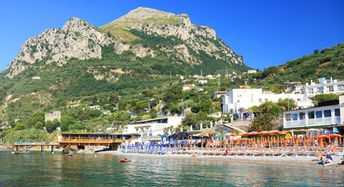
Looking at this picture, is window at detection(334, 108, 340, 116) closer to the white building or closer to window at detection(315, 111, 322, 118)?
window at detection(315, 111, 322, 118)

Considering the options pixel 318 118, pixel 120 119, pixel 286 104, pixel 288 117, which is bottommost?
pixel 318 118

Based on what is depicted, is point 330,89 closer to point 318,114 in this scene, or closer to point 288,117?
point 288,117

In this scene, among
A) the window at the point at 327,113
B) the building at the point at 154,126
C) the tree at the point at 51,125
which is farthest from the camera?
the tree at the point at 51,125

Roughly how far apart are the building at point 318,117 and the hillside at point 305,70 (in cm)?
5439

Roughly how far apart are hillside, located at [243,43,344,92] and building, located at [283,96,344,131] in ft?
178

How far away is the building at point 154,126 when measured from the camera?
98.4m

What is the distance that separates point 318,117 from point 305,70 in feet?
261

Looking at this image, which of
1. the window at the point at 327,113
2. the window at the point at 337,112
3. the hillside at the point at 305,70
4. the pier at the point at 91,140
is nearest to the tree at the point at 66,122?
the pier at the point at 91,140

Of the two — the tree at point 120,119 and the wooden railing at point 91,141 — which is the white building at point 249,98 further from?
the tree at point 120,119

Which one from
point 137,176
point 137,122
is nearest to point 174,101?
point 137,122

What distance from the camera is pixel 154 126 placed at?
9981 centimetres

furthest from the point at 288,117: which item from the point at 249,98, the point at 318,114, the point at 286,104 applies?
the point at 249,98

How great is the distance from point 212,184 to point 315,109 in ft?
96.9

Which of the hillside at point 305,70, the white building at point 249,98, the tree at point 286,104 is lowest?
the tree at point 286,104
